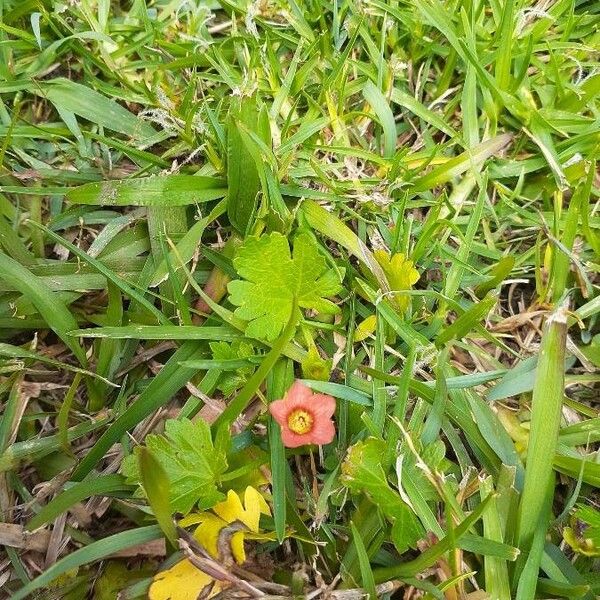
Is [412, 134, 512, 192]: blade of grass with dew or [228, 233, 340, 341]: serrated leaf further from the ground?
[412, 134, 512, 192]: blade of grass with dew

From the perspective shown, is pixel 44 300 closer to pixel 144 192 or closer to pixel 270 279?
pixel 144 192

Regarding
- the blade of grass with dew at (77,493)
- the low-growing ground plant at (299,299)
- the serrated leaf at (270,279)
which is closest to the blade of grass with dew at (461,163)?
the low-growing ground plant at (299,299)

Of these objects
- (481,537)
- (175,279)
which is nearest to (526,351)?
(481,537)

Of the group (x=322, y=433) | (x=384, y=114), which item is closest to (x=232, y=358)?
(x=322, y=433)

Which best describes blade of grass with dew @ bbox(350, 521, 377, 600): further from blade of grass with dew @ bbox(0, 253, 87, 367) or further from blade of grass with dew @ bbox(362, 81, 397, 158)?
blade of grass with dew @ bbox(362, 81, 397, 158)

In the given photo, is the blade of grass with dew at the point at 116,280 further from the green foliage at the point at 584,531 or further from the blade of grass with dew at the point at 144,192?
the green foliage at the point at 584,531

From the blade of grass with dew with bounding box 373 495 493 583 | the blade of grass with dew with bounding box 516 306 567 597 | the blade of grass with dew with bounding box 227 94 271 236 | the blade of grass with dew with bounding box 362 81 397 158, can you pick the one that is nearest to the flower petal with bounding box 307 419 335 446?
the blade of grass with dew with bounding box 373 495 493 583
